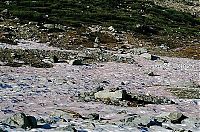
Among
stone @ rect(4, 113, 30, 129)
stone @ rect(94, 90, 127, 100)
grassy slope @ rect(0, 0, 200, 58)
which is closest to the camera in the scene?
stone @ rect(4, 113, 30, 129)

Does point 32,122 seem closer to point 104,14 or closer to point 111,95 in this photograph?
point 111,95

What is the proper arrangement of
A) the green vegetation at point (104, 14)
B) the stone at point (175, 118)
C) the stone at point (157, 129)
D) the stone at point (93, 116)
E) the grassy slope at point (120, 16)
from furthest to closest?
the green vegetation at point (104, 14) < the grassy slope at point (120, 16) < the stone at point (175, 118) < the stone at point (93, 116) < the stone at point (157, 129)

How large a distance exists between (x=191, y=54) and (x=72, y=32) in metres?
22.8

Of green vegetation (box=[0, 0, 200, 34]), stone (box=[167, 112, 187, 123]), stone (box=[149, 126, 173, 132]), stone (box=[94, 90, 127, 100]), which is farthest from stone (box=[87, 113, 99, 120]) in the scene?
green vegetation (box=[0, 0, 200, 34])

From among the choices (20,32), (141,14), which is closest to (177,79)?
(20,32)

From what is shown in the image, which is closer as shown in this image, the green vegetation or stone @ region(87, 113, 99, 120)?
stone @ region(87, 113, 99, 120)

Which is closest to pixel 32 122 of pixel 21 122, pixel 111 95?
pixel 21 122

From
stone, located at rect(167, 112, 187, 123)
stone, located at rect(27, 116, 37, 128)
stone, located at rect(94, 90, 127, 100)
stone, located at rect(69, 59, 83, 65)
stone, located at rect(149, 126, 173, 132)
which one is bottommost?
stone, located at rect(69, 59, 83, 65)

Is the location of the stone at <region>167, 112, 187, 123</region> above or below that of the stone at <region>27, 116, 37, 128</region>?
below

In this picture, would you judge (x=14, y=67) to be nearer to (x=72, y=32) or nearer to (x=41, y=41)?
(x=41, y=41)

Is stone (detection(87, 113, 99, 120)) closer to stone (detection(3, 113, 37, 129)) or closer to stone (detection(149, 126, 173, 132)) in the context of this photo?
stone (detection(149, 126, 173, 132))

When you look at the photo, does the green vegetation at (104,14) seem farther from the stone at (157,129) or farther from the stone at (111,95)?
the stone at (157,129)

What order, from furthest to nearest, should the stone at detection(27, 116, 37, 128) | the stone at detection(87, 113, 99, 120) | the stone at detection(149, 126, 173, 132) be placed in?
the stone at detection(87, 113, 99, 120) → the stone at detection(149, 126, 173, 132) → the stone at detection(27, 116, 37, 128)

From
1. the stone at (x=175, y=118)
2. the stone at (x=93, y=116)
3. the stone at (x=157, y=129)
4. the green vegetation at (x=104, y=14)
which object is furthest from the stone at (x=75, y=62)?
the green vegetation at (x=104, y=14)
